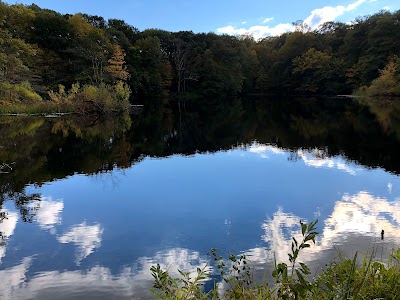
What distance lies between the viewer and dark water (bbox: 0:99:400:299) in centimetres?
521

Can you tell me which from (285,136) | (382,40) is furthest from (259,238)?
(382,40)

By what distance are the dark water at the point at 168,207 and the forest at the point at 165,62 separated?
17370 mm

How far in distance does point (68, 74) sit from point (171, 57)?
26245 mm

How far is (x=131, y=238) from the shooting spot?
6.23m

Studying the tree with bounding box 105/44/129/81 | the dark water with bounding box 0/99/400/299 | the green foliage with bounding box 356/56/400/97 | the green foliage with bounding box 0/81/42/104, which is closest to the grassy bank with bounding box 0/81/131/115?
the green foliage with bounding box 0/81/42/104

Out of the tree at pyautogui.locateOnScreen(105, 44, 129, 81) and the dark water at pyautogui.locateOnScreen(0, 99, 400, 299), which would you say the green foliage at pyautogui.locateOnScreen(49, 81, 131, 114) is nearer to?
the tree at pyautogui.locateOnScreen(105, 44, 129, 81)

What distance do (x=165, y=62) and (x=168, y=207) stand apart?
182ft

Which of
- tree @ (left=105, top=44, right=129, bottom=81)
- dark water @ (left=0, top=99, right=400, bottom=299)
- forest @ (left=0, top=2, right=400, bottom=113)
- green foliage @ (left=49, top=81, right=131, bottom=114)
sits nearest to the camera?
dark water @ (left=0, top=99, right=400, bottom=299)

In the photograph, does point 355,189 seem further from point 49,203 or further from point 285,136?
point 285,136

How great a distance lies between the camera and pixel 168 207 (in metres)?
7.86

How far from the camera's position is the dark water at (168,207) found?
17.1 ft

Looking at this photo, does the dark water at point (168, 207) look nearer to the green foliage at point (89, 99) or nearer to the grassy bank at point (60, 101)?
the grassy bank at point (60, 101)

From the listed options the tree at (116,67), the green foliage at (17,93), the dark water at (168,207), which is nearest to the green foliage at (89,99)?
the green foliage at (17,93)

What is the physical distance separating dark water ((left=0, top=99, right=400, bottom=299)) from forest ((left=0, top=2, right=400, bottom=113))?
Result: 17370mm
